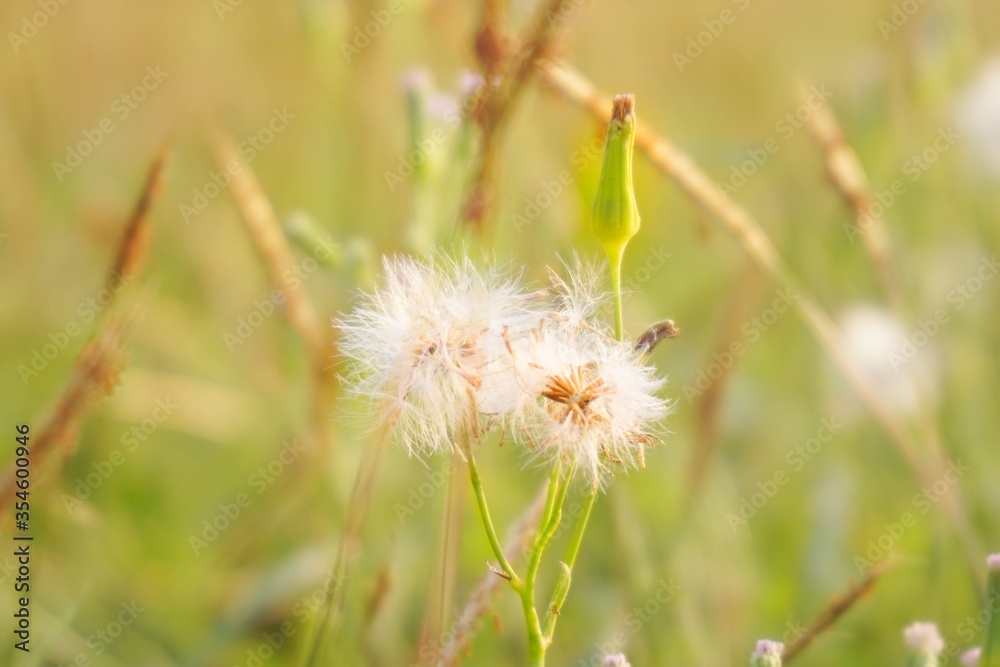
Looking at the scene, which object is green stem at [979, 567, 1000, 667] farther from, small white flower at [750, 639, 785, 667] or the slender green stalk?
small white flower at [750, 639, 785, 667]

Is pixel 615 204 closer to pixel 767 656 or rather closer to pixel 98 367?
pixel 767 656

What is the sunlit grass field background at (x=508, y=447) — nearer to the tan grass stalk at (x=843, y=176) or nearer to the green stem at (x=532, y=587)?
the tan grass stalk at (x=843, y=176)

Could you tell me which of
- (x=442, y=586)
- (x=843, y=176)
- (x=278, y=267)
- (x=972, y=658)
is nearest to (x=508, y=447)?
(x=278, y=267)

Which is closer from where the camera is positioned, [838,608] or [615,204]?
[615,204]

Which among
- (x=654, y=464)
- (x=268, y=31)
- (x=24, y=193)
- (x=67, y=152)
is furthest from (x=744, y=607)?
(x=268, y=31)

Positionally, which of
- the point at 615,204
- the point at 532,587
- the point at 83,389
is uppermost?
the point at 615,204

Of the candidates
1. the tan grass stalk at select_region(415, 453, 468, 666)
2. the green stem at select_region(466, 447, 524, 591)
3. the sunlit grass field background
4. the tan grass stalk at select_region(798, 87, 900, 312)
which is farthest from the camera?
the sunlit grass field background

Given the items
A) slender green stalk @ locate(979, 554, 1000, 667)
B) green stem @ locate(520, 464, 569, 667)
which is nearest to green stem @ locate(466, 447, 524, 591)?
green stem @ locate(520, 464, 569, 667)
